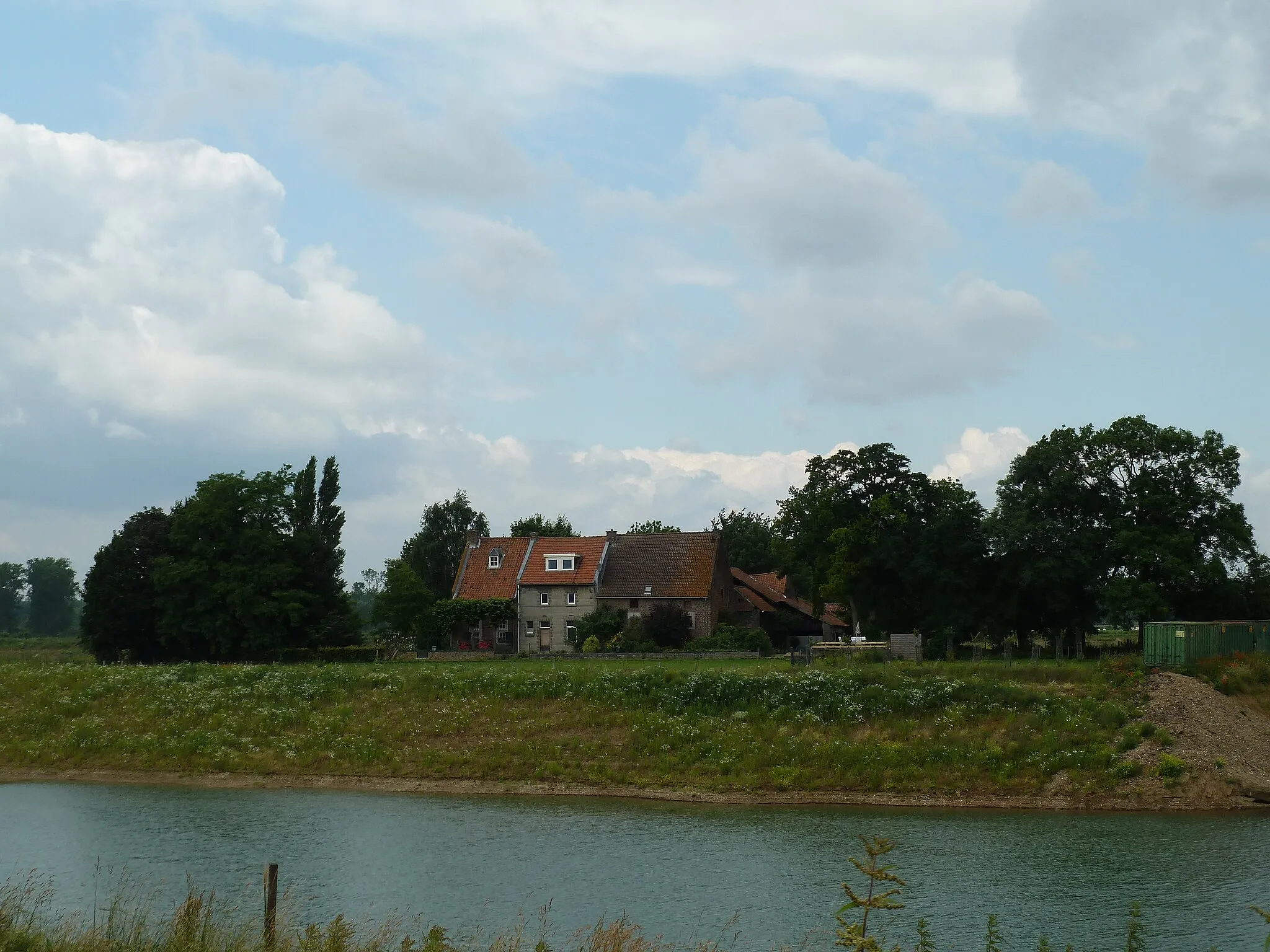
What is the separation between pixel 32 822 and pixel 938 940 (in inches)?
996

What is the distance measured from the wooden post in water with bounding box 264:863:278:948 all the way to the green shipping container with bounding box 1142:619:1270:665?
37104mm

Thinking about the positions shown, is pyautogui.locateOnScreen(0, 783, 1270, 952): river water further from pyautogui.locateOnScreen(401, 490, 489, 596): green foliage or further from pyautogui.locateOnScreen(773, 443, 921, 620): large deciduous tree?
pyautogui.locateOnScreen(401, 490, 489, 596): green foliage

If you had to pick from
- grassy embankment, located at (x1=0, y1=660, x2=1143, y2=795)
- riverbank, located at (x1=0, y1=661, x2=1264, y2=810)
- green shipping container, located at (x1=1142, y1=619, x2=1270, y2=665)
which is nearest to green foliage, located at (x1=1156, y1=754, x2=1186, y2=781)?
riverbank, located at (x1=0, y1=661, x2=1264, y2=810)

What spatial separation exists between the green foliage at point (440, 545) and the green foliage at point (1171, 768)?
79518 mm

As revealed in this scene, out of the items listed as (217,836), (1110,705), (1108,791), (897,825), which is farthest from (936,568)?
(217,836)

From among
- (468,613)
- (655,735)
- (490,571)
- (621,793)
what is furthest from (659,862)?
(490,571)

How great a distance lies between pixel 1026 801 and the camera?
34.6 m

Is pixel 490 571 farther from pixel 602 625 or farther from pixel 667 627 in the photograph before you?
pixel 667 627

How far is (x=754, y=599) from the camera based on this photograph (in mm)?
84875

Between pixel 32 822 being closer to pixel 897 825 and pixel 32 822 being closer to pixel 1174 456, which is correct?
pixel 897 825

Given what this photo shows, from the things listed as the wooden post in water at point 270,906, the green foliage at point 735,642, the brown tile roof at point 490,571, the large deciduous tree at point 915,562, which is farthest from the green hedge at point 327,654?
the wooden post in water at point 270,906

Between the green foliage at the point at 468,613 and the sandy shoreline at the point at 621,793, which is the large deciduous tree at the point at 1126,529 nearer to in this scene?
the sandy shoreline at the point at 621,793

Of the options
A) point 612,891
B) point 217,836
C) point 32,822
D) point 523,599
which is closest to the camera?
point 612,891

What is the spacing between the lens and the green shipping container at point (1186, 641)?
43.5 meters
